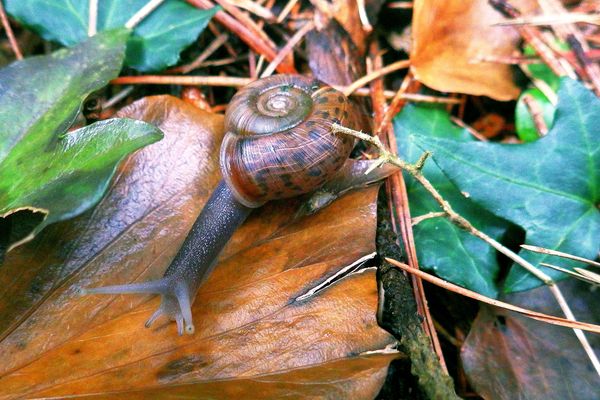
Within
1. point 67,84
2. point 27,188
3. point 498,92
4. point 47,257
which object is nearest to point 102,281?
point 47,257

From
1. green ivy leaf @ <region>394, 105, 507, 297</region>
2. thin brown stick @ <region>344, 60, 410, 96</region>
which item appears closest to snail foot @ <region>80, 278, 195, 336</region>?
green ivy leaf @ <region>394, 105, 507, 297</region>

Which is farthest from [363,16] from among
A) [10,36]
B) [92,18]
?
[10,36]

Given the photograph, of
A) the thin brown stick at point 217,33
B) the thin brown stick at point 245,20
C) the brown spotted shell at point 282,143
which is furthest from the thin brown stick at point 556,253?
the thin brown stick at point 217,33

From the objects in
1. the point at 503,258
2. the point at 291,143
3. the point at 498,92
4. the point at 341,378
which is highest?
the point at 291,143

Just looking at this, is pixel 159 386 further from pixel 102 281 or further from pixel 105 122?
pixel 105 122

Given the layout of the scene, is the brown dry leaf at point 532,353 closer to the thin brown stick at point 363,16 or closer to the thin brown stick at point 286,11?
the thin brown stick at point 363,16

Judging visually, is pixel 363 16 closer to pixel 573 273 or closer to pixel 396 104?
pixel 396 104
